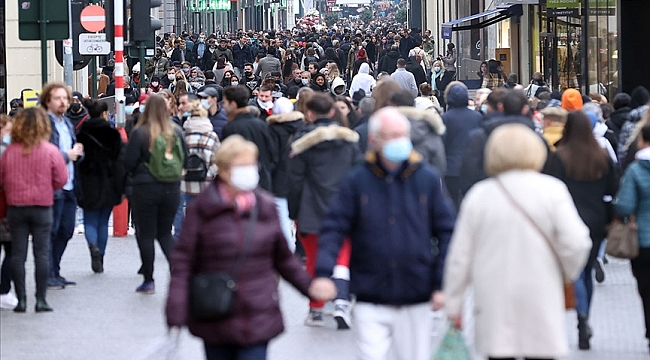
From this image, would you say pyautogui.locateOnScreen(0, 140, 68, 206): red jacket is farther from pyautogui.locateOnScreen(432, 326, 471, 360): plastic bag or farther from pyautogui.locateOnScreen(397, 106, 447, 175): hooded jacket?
pyautogui.locateOnScreen(432, 326, 471, 360): plastic bag

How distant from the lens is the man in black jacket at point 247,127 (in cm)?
1103

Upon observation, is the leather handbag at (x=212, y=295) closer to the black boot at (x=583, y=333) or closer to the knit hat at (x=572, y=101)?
the black boot at (x=583, y=333)

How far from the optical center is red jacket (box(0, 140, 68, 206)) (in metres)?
9.64

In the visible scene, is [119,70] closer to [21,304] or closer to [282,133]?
[282,133]

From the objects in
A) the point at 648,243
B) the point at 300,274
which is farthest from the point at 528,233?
the point at 648,243

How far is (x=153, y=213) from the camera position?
1048cm

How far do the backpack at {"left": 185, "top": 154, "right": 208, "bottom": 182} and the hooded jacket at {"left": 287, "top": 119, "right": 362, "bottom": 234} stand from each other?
2.46m

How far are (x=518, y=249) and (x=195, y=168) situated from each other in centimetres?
A: 623

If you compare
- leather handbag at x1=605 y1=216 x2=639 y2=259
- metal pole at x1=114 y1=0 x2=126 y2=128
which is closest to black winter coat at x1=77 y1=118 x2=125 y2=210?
metal pole at x1=114 y1=0 x2=126 y2=128

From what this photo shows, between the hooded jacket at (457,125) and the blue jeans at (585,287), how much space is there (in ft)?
10.6

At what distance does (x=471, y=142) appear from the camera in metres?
9.72

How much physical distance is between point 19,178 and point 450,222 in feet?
14.7

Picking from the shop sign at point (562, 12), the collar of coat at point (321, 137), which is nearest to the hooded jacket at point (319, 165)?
the collar of coat at point (321, 137)

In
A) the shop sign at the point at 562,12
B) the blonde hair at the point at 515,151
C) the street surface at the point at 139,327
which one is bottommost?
the street surface at the point at 139,327
